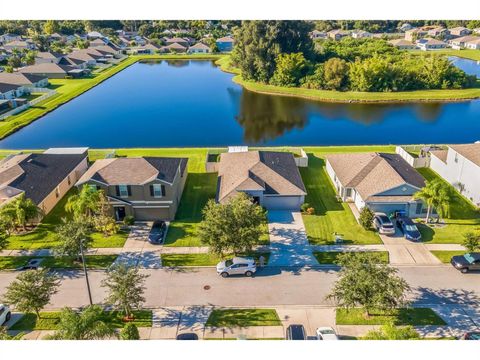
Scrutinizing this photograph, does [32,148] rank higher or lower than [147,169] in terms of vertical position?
lower

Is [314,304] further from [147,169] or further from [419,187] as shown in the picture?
[147,169]

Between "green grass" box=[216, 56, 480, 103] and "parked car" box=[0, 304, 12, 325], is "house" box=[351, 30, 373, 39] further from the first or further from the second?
"parked car" box=[0, 304, 12, 325]

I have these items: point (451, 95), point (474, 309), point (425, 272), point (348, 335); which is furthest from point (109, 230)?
point (451, 95)

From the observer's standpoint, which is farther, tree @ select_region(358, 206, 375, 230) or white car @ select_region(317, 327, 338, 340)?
tree @ select_region(358, 206, 375, 230)

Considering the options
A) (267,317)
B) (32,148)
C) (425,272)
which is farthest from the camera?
(32,148)

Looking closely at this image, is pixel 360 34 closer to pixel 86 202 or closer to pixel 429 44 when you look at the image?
pixel 429 44

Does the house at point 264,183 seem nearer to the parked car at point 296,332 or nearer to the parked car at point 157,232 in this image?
the parked car at point 157,232

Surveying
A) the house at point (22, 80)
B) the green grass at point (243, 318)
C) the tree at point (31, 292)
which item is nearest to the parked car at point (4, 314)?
the tree at point (31, 292)

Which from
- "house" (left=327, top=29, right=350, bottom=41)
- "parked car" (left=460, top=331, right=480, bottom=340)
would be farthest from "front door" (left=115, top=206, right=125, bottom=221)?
"house" (left=327, top=29, right=350, bottom=41)
